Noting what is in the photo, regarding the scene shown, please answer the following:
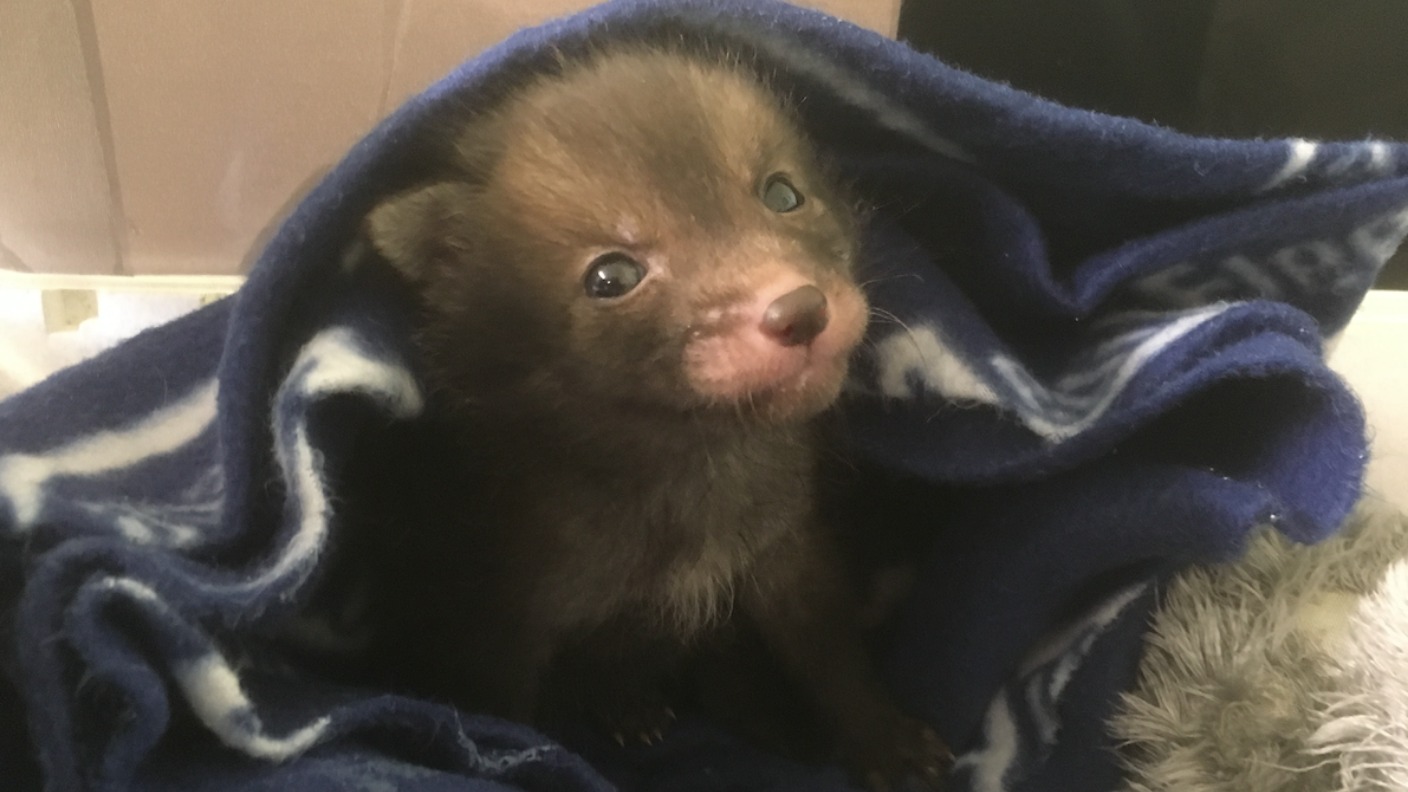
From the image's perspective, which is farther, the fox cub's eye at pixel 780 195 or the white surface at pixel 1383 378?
the white surface at pixel 1383 378

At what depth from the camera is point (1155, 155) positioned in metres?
1.11

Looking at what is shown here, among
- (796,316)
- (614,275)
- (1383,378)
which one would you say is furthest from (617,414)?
(1383,378)

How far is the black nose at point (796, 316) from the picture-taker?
0.94 m

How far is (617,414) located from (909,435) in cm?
36

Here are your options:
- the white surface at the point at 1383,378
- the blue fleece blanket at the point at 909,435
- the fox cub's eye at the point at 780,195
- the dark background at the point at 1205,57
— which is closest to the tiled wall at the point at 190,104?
the dark background at the point at 1205,57

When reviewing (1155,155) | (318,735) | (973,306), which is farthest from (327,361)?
(1155,155)

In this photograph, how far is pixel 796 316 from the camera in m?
0.94

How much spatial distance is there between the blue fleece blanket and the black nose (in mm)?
279

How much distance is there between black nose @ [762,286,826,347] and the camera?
3.10 feet

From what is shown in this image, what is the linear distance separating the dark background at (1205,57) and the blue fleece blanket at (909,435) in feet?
1.76

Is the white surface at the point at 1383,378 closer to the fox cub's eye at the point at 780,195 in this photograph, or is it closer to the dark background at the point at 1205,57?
the dark background at the point at 1205,57

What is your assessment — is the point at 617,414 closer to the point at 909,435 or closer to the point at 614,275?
the point at 614,275

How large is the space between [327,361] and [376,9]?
85 cm

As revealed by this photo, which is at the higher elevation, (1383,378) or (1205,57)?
(1205,57)
